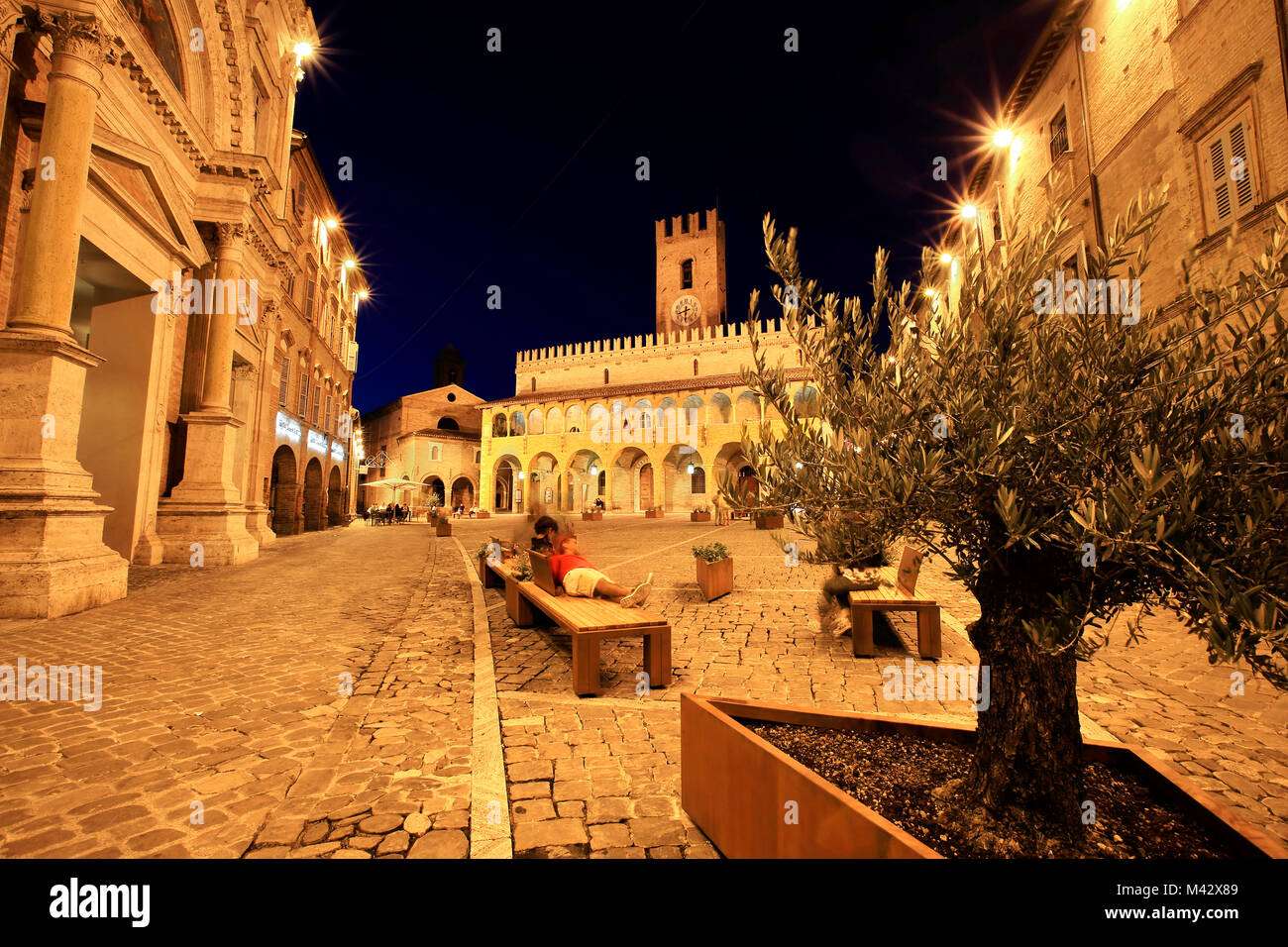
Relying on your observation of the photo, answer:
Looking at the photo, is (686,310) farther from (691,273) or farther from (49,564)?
(49,564)

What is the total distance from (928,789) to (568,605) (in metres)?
3.40

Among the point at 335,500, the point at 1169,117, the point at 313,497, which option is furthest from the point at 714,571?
the point at 335,500

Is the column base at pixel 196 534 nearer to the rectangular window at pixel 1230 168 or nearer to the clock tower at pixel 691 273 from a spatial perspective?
the rectangular window at pixel 1230 168

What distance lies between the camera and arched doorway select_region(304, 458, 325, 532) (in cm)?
2327

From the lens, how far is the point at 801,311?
2.48m

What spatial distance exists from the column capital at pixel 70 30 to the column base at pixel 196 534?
7.67 m

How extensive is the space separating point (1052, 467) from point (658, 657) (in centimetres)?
323

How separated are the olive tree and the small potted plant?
5901 mm

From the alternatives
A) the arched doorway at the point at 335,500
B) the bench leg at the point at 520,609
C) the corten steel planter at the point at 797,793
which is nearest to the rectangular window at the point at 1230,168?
the corten steel planter at the point at 797,793

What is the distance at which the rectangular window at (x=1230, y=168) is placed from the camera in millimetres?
8992

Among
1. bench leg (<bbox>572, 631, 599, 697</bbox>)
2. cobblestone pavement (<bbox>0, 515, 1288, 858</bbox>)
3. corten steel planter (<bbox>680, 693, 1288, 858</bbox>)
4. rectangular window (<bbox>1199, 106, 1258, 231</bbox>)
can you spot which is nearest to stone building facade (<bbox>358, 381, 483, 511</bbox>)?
cobblestone pavement (<bbox>0, 515, 1288, 858</bbox>)

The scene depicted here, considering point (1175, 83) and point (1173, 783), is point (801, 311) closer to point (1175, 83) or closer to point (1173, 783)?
point (1173, 783)

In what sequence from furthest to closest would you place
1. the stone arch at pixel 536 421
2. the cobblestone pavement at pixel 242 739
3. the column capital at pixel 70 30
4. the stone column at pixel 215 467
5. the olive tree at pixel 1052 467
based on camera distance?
the stone arch at pixel 536 421 → the stone column at pixel 215 467 → the column capital at pixel 70 30 → the cobblestone pavement at pixel 242 739 → the olive tree at pixel 1052 467
